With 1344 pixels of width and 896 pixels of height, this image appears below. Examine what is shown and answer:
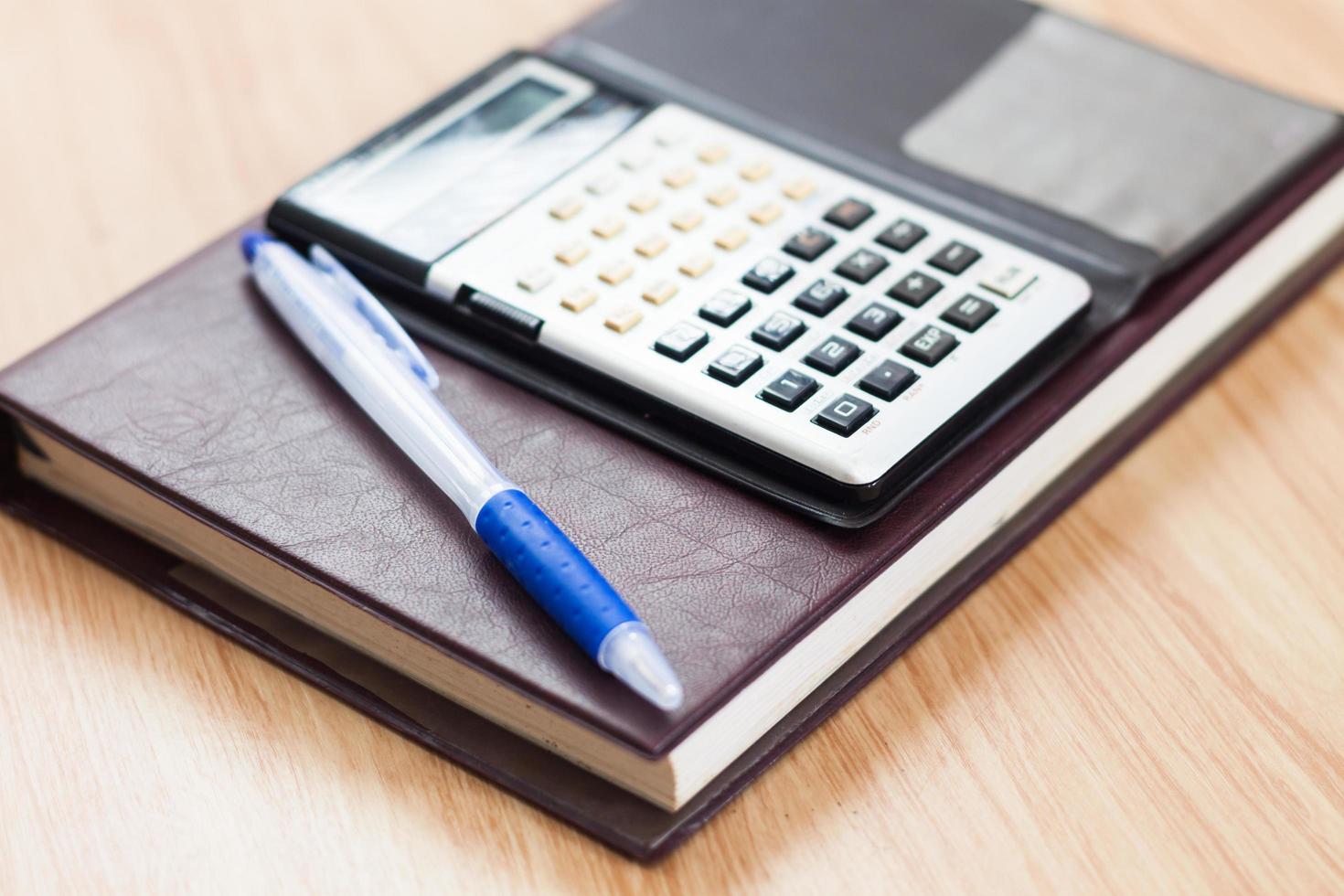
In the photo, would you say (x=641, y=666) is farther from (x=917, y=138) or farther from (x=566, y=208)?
(x=917, y=138)

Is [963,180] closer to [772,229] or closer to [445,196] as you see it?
[772,229]

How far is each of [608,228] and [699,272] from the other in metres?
0.04

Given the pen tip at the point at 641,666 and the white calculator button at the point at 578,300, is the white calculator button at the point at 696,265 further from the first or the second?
the pen tip at the point at 641,666

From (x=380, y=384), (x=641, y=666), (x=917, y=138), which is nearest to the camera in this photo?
(x=641, y=666)

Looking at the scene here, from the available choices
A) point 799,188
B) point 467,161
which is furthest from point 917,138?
point 467,161

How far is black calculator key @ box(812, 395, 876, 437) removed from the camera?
488 millimetres

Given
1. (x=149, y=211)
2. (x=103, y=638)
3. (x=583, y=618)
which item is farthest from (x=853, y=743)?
(x=149, y=211)

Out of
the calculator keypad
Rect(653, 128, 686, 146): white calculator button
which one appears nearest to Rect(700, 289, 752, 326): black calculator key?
the calculator keypad

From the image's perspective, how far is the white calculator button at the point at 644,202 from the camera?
592 millimetres

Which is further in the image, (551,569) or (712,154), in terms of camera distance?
(712,154)

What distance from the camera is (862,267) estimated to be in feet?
1.83

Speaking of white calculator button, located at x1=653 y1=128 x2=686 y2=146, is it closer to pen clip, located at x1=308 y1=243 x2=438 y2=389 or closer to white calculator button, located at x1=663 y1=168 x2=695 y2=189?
white calculator button, located at x1=663 y1=168 x2=695 y2=189

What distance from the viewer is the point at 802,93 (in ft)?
2.27

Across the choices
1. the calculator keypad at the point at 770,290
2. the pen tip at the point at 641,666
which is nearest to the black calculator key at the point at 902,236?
the calculator keypad at the point at 770,290
